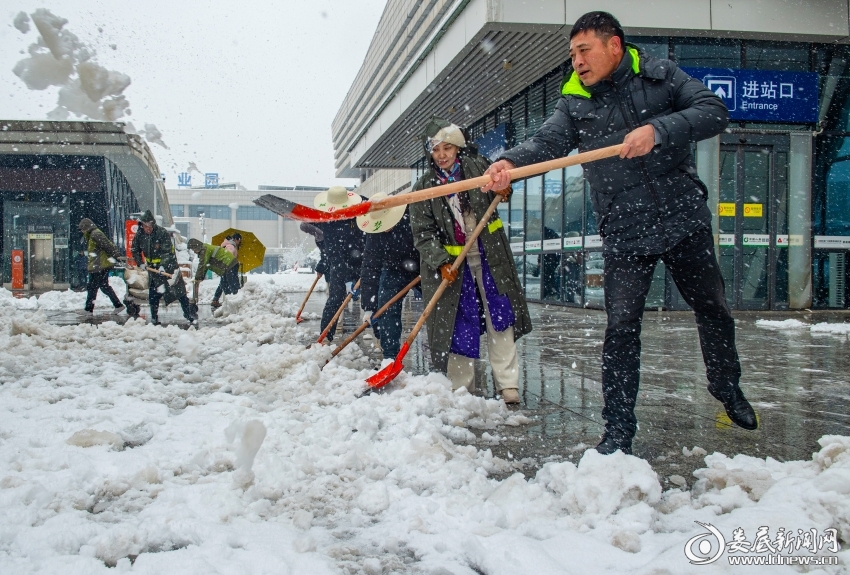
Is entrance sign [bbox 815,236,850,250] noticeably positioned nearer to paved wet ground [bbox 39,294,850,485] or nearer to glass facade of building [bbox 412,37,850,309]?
glass facade of building [bbox 412,37,850,309]

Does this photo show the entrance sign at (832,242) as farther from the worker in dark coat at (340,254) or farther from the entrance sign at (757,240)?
the worker in dark coat at (340,254)

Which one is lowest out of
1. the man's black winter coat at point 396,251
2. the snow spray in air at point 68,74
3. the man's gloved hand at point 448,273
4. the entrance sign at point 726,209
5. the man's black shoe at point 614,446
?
the man's black shoe at point 614,446

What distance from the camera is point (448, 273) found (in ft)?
13.3

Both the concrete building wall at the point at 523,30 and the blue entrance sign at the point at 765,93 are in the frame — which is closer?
the concrete building wall at the point at 523,30

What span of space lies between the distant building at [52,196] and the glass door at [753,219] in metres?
18.5

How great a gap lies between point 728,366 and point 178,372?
12.7 feet

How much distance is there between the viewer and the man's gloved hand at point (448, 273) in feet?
13.3

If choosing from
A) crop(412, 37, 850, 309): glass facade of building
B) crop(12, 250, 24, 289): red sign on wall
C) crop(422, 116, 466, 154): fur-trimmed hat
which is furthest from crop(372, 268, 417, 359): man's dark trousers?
crop(12, 250, 24, 289): red sign on wall

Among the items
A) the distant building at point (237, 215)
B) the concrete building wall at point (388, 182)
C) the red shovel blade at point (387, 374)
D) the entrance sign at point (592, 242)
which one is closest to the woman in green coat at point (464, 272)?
the red shovel blade at point (387, 374)

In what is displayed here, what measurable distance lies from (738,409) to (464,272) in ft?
6.04

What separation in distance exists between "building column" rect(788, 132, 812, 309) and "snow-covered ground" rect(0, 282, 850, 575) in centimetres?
979

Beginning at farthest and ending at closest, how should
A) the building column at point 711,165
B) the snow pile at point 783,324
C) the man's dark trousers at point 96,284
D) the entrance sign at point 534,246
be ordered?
the entrance sign at point 534,246
the man's dark trousers at point 96,284
the building column at point 711,165
the snow pile at point 783,324

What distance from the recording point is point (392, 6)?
18859 mm

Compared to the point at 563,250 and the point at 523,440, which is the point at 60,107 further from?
the point at 563,250
